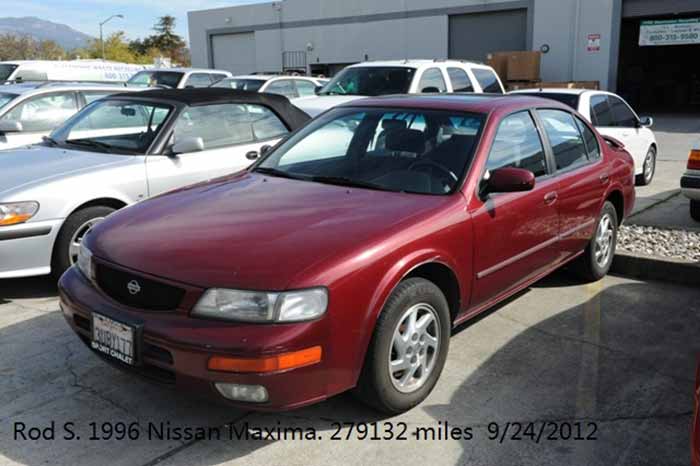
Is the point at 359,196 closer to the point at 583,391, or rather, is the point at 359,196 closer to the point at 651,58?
the point at 583,391

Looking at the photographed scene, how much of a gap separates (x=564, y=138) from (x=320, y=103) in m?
4.96

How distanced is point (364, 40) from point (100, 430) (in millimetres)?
27068

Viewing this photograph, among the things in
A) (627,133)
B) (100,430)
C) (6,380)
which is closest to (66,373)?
(6,380)

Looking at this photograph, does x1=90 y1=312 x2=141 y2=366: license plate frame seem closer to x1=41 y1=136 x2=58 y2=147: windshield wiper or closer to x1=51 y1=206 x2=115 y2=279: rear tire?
x1=51 y1=206 x2=115 y2=279: rear tire

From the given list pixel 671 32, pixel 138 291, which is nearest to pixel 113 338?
pixel 138 291

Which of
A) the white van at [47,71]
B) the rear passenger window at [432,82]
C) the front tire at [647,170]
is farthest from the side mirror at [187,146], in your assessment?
the white van at [47,71]

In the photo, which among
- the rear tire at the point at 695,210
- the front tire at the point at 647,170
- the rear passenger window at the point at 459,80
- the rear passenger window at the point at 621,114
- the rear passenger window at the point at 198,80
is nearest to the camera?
the rear tire at the point at 695,210

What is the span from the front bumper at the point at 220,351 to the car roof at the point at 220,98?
3570 millimetres

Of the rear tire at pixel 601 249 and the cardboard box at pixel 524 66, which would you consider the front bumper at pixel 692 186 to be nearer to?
the rear tire at pixel 601 249

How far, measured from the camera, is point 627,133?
9.33m

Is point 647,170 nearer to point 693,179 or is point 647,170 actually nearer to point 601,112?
point 601,112

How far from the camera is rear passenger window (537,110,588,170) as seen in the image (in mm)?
4832

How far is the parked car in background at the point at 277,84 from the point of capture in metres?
14.0

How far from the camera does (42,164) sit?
5445 millimetres
